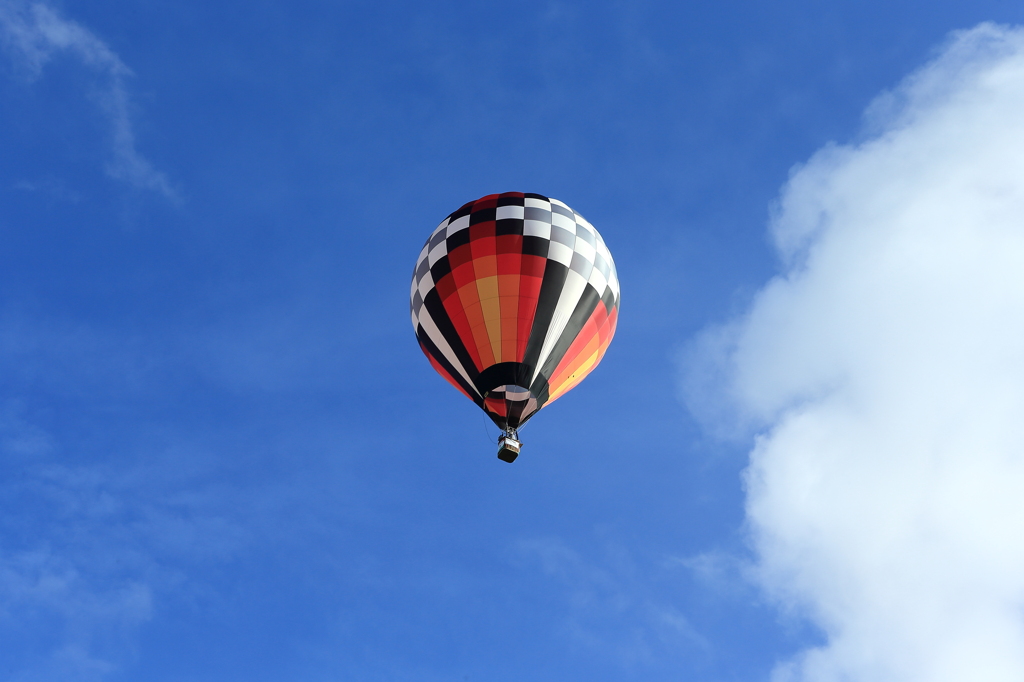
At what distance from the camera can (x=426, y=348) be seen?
19500 mm

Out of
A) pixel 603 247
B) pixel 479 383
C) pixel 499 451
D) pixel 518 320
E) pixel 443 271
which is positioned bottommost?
pixel 499 451

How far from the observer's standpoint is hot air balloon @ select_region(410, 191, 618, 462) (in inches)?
683

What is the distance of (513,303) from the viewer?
17.7 metres

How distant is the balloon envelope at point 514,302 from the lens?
57.0 feet

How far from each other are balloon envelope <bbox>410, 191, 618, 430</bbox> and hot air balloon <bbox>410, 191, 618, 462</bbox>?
2cm

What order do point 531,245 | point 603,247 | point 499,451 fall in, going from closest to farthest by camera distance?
point 499,451 < point 531,245 < point 603,247

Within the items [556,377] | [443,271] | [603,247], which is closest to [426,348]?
[443,271]

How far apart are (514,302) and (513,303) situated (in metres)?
0.03

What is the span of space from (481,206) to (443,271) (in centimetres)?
191

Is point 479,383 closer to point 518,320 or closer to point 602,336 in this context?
point 518,320

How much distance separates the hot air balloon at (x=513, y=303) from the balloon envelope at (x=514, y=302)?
0.07ft

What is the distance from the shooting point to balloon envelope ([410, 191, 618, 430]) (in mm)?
17375

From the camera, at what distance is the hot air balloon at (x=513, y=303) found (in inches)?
683

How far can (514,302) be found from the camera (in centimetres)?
1772
